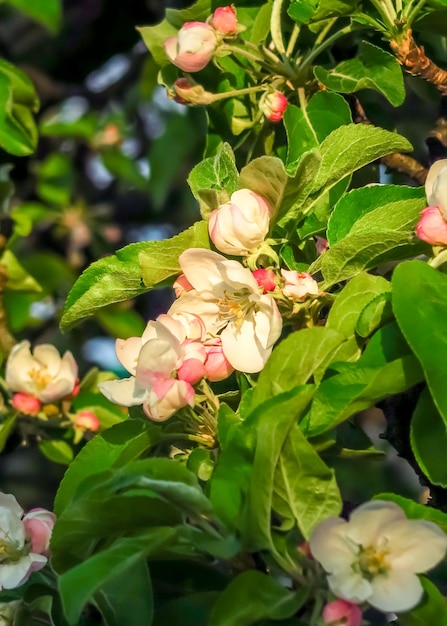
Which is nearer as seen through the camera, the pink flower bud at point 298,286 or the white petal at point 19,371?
the pink flower bud at point 298,286

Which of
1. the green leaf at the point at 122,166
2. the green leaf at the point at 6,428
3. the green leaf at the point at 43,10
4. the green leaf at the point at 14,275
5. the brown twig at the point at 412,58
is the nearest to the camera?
the brown twig at the point at 412,58

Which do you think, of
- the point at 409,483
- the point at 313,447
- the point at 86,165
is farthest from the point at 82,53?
the point at 313,447

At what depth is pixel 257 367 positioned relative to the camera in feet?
3.32

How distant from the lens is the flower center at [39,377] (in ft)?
5.39

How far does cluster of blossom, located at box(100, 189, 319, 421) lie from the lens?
3.28 ft

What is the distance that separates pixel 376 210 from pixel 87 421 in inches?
29.6

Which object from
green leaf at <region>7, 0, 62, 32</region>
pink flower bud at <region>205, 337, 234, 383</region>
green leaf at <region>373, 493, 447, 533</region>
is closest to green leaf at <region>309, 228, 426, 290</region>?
pink flower bud at <region>205, 337, 234, 383</region>

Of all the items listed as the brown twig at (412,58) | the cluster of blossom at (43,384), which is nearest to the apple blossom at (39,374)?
the cluster of blossom at (43,384)

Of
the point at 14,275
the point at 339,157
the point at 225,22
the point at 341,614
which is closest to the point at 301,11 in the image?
the point at 225,22

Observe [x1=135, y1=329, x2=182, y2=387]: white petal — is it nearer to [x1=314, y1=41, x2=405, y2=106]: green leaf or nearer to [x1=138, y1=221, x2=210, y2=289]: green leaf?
[x1=138, y1=221, x2=210, y2=289]: green leaf

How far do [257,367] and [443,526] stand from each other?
0.72 feet

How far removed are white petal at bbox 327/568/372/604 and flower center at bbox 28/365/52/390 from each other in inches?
33.7

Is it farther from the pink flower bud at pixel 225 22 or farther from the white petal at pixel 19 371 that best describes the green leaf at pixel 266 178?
the white petal at pixel 19 371

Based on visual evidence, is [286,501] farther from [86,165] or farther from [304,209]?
[86,165]
